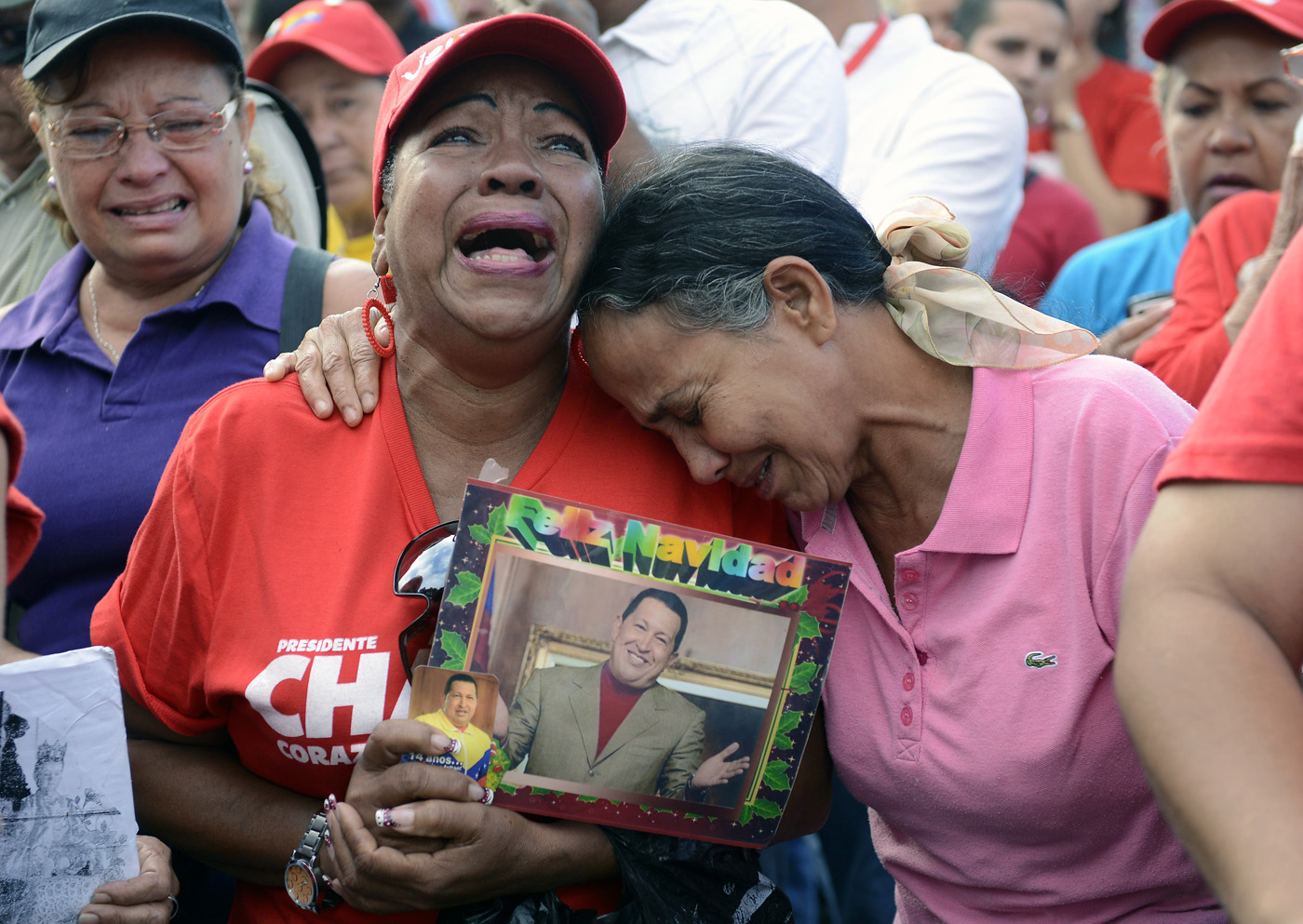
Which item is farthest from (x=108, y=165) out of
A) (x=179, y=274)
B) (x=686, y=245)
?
(x=686, y=245)

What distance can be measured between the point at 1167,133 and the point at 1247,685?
10.1 ft

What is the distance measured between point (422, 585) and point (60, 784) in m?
0.60

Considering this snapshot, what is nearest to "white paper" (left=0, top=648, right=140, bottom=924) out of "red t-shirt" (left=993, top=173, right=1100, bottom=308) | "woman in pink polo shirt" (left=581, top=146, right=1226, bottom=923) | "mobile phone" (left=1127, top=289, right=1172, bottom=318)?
"woman in pink polo shirt" (left=581, top=146, right=1226, bottom=923)

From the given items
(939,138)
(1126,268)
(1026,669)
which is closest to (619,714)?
(1026,669)

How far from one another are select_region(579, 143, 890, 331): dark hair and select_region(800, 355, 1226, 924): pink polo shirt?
1.11 ft

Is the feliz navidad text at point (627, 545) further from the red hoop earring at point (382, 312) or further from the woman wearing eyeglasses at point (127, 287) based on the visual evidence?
the woman wearing eyeglasses at point (127, 287)

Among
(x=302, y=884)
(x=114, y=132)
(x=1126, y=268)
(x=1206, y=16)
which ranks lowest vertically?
(x=302, y=884)

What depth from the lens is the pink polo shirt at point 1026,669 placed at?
2041 millimetres

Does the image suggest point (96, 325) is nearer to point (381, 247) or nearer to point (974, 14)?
point (381, 247)

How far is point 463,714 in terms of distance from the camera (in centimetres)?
199

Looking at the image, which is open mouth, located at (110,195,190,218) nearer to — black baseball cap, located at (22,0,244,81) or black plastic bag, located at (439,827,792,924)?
black baseball cap, located at (22,0,244,81)

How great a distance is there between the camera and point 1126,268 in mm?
4223

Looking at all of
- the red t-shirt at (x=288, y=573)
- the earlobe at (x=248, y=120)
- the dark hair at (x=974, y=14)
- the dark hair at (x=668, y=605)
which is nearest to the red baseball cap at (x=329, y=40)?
the earlobe at (x=248, y=120)

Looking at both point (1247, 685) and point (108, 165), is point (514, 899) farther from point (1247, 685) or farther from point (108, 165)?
point (108, 165)
